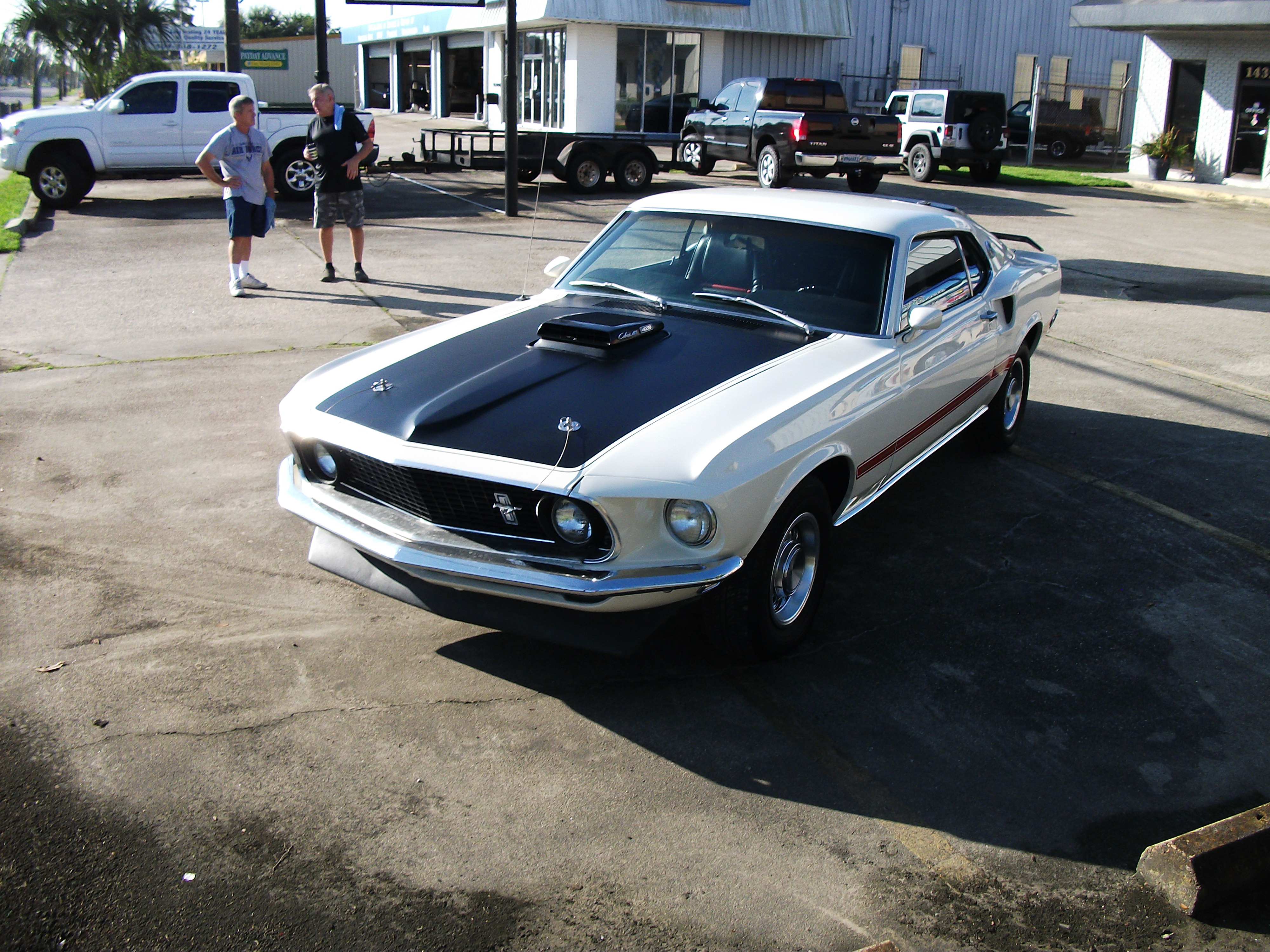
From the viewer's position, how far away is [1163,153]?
25359mm

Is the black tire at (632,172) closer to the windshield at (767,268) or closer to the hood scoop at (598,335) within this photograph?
the windshield at (767,268)

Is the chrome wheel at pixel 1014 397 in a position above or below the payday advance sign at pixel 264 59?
below

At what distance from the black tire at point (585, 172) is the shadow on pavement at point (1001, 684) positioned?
14793 millimetres

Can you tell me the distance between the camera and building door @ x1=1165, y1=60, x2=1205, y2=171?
25.7m

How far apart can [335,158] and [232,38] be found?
9520 millimetres

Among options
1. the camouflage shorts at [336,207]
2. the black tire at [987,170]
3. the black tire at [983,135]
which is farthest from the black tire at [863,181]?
the camouflage shorts at [336,207]

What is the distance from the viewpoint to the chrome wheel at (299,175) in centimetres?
1678

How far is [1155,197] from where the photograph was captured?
22797 millimetres

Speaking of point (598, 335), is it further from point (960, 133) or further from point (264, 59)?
point (264, 59)

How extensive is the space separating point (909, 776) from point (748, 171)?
23795 mm

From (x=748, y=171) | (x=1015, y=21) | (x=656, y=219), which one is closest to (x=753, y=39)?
(x=748, y=171)

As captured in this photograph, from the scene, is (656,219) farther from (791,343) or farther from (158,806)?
(158,806)

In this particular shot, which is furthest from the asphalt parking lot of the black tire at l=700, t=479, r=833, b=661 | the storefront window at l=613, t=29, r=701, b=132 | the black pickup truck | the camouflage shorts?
the storefront window at l=613, t=29, r=701, b=132

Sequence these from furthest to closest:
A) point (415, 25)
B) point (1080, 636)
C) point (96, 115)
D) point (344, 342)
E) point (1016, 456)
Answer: point (415, 25) < point (96, 115) < point (344, 342) < point (1016, 456) < point (1080, 636)
